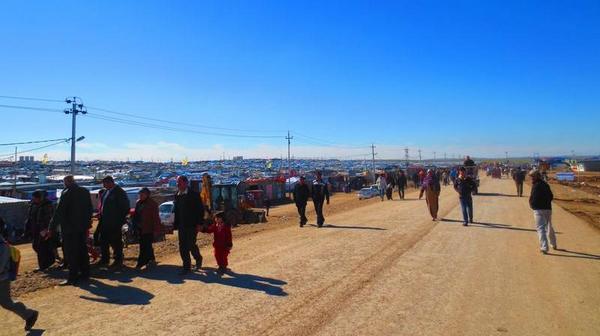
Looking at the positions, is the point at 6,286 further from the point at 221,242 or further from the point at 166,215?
the point at 166,215

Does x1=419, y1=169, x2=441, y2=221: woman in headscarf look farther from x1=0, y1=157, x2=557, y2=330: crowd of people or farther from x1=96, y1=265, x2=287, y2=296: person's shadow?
x1=96, y1=265, x2=287, y2=296: person's shadow

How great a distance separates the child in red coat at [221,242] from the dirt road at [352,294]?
13.3 inches

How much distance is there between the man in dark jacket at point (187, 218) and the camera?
26.5 feet

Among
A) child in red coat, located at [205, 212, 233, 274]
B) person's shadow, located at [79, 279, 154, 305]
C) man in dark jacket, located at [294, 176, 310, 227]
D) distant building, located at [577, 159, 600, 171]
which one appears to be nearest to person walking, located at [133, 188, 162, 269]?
person's shadow, located at [79, 279, 154, 305]

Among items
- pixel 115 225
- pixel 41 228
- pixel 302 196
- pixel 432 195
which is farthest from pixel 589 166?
pixel 41 228

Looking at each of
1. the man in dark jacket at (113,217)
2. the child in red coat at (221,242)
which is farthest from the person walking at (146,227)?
the child in red coat at (221,242)

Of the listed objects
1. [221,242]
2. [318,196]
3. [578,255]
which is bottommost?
[578,255]

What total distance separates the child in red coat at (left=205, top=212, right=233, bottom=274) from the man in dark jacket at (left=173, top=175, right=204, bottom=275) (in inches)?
14.1

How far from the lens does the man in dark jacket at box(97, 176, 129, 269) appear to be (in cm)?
866

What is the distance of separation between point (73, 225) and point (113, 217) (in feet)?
3.93

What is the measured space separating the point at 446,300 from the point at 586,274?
3.23 m

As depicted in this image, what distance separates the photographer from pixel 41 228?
8.83 m

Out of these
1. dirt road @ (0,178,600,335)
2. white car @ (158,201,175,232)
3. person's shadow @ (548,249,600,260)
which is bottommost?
white car @ (158,201,175,232)

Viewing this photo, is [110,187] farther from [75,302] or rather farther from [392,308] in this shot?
[392,308]
